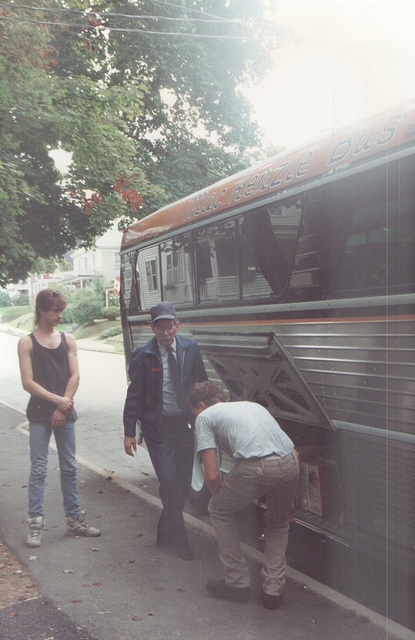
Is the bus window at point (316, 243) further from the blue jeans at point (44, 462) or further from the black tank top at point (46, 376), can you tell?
the blue jeans at point (44, 462)

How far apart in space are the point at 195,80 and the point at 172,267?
12783mm

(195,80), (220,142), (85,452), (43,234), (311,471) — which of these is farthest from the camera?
(220,142)

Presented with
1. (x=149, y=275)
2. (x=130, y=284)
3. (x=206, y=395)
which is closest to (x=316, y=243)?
(x=206, y=395)

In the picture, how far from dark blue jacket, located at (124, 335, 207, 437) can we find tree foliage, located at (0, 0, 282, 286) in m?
3.60

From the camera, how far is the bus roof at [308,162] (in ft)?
14.2

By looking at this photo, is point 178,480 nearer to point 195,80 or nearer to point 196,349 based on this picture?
point 196,349

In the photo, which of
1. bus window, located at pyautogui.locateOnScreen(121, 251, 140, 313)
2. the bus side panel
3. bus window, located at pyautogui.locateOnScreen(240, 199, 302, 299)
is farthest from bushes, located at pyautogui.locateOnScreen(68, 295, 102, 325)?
the bus side panel

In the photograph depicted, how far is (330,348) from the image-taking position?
483 cm

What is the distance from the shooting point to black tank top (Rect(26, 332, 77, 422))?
5660 millimetres

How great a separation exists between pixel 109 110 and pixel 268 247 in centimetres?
735

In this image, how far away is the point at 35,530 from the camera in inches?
223

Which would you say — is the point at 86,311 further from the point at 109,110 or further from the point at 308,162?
the point at 308,162

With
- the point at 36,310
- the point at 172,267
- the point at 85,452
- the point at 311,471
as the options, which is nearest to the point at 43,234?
the point at 85,452

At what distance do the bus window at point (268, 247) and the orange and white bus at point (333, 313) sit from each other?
1cm
